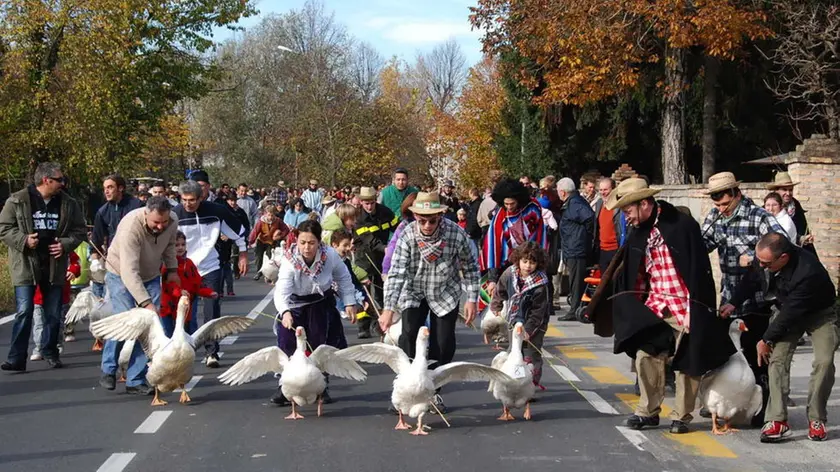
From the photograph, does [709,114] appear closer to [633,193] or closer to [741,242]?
[741,242]

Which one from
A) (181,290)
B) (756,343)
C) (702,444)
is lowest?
(702,444)

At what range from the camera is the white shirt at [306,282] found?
8.89 m

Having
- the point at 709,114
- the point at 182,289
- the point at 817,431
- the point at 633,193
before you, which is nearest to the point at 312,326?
the point at 182,289

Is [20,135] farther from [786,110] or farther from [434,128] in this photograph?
[434,128]

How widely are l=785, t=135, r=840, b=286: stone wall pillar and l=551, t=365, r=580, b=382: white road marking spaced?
17.4 feet

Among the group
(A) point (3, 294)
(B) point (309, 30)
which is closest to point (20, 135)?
(A) point (3, 294)

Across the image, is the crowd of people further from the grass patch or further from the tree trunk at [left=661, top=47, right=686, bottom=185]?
the tree trunk at [left=661, top=47, right=686, bottom=185]

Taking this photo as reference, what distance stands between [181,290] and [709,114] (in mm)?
19537

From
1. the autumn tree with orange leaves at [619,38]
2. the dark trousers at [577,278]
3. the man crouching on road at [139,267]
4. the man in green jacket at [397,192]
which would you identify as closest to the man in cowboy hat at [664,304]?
the man crouching on road at [139,267]

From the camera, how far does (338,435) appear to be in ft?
25.9

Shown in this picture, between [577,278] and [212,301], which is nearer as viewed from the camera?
[212,301]

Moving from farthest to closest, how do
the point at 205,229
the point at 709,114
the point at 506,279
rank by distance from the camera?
the point at 709,114
the point at 205,229
the point at 506,279

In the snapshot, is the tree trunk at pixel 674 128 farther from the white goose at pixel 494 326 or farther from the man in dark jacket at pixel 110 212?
the man in dark jacket at pixel 110 212

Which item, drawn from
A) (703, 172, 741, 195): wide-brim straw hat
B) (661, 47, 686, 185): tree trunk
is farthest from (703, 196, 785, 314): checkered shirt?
(661, 47, 686, 185): tree trunk
